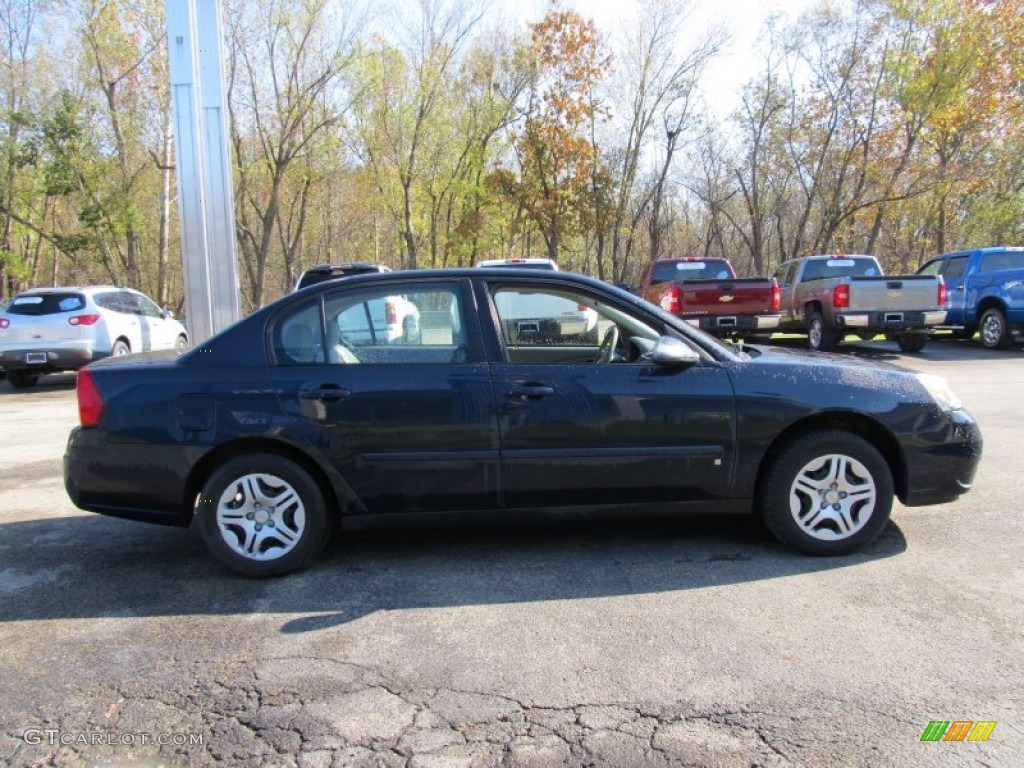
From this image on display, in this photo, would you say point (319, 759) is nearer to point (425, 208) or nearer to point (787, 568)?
point (787, 568)

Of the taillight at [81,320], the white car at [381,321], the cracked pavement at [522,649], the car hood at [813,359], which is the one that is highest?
the taillight at [81,320]

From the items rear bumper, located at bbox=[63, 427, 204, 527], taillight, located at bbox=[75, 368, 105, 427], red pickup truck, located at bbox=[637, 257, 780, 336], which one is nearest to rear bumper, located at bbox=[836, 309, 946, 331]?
red pickup truck, located at bbox=[637, 257, 780, 336]

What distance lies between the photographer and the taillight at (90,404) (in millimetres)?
3773

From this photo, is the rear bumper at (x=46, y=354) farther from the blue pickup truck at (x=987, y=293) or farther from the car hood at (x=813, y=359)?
the blue pickup truck at (x=987, y=293)

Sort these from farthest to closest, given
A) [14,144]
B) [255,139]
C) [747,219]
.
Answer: [747,219]
[255,139]
[14,144]

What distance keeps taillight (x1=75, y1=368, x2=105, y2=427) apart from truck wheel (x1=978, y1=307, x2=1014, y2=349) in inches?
623

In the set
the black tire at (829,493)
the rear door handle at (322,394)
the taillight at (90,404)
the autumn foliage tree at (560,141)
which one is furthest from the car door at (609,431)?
the autumn foliage tree at (560,141)

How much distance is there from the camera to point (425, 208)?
38406 millimetres

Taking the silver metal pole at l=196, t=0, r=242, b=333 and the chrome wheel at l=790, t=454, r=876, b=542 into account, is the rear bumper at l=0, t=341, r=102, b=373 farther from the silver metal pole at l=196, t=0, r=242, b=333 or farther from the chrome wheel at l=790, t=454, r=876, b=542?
the chrome wheel at l=790, t=454, r=876, b=542

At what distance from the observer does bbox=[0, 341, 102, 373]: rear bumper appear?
11.7m

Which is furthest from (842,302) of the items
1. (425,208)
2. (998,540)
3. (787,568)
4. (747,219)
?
(747,219)

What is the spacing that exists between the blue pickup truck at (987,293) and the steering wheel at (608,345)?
13.3 meters

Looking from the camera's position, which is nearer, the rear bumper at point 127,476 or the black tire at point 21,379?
the rear bumper at point 127,476

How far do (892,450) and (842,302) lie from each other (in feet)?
31.2
